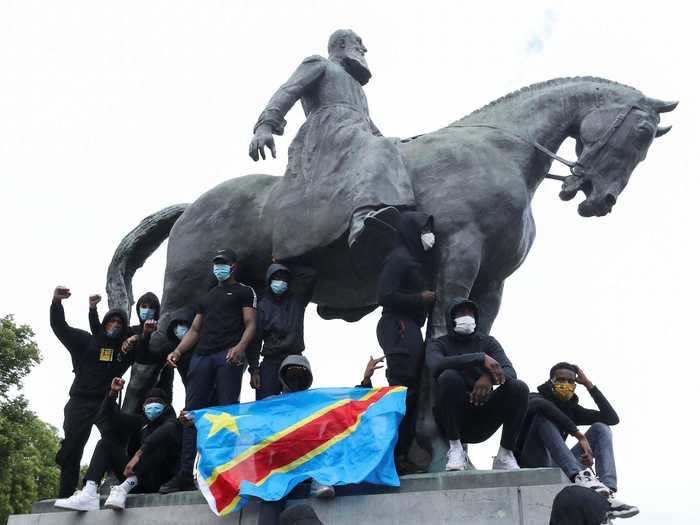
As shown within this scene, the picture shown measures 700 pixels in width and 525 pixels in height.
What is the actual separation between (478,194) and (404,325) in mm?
1623

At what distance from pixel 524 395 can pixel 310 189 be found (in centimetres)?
348

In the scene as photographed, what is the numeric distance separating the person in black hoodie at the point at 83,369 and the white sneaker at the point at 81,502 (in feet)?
2.14

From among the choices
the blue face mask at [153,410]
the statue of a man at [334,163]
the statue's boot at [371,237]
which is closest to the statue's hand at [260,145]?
the statue of a man at [334,163]

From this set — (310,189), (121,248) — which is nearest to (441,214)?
(310,189)

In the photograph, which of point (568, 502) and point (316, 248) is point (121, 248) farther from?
point (568, 502)

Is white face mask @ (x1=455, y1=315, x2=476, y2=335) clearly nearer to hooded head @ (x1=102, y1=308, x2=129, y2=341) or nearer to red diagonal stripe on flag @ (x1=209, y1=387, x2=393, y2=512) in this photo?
red diagonal stripe on flag @ (x1=209, y1=387, x2=393, y2=512)

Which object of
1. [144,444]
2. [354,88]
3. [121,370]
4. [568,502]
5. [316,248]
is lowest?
[568,502]

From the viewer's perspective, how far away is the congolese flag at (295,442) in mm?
7059

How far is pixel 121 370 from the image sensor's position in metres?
8.91

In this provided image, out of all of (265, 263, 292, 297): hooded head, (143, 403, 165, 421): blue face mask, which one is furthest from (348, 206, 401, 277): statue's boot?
(143, 403, 165, 421): blue face mask

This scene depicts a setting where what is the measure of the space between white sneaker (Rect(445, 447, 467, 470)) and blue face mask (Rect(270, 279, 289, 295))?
249 cm

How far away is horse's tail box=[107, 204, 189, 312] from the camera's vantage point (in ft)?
34.2

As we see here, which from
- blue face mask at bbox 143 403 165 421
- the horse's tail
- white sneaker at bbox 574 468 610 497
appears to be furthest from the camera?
the horse's tail

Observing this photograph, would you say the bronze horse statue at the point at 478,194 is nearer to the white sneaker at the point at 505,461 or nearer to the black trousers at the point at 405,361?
the black trousers at the point at 405,361
